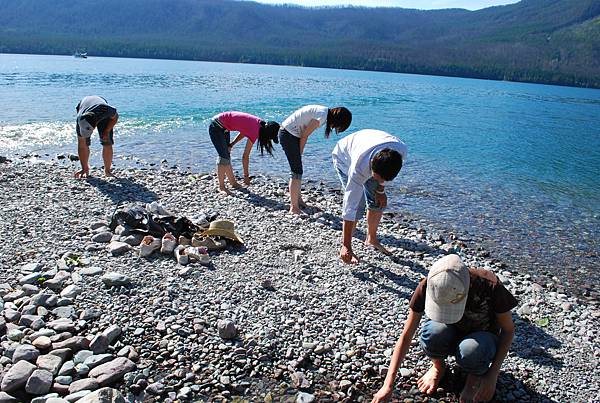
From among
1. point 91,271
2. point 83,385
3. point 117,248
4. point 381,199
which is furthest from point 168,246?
point 381,199

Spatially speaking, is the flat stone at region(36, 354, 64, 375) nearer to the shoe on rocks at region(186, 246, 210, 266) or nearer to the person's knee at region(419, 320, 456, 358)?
the shoe on rocks at region(186, 246, 210, 266)

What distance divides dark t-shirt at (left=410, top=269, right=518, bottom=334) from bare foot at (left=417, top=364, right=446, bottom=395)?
0.63 m

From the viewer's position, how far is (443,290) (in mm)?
3473

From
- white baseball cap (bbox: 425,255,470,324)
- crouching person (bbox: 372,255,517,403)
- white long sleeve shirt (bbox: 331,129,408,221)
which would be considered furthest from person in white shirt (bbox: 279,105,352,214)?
white baseball cap (bbox: 425,255,470,324)

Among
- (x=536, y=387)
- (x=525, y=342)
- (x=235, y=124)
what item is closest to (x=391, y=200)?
(x=235, y=124)

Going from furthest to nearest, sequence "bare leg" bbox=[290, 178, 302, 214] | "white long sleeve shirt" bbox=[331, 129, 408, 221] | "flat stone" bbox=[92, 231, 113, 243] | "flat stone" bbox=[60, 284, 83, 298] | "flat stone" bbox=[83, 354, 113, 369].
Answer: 1. "bare leg" bbox=[290, 178, 302, 214]
2. "flat stone" bbox=[92, 231, 113, 243]
3. "white long sleeve shirt" bbox=[331, 129, 408, 221]
4. "flat stone" bbox=[60, 284, 83, 298]
5. "flat stone" bbox=[83, 354, 113, 369]

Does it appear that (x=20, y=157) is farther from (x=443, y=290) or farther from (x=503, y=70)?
(x=503, y=70)

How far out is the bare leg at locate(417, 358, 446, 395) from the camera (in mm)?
4273

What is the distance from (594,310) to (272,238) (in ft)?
14.5

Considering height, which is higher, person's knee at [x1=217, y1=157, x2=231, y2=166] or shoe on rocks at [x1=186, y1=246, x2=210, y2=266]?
person's knee at [x1=217, y1=157, x2=231, y2=166]

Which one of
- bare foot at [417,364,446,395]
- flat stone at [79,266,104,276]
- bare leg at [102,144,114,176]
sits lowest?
bare foot at [417,364,446,395]

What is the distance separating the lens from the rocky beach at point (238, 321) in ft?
13.8

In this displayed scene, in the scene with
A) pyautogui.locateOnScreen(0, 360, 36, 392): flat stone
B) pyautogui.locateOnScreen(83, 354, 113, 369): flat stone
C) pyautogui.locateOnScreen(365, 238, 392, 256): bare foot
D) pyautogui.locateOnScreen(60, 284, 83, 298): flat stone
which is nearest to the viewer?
pyautogui.locateOnScreen(0, 360, 36, 392): flat stone

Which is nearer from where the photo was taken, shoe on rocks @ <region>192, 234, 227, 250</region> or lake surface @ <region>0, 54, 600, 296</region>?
shoe on rocks @ <region>192, 234, 227, 250</region>
